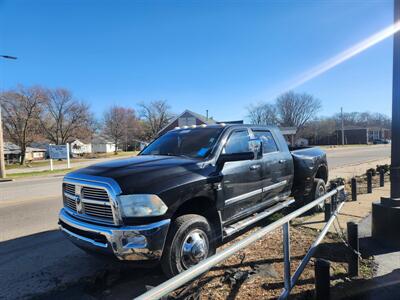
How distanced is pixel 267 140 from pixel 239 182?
1625 mm

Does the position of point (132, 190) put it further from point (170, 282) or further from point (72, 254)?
point (72, 254)

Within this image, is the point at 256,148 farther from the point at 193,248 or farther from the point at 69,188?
the point at 69,188

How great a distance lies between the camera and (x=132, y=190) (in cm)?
334

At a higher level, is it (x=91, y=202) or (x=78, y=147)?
(x=91, y=202)

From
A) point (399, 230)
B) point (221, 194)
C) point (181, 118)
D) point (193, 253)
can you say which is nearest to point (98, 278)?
point (193, 253)

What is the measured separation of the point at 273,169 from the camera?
5.55 meters

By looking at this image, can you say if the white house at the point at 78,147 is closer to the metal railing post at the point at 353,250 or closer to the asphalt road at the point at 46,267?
the asphalt road at the point at 46,267

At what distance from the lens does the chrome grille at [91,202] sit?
11.3ft

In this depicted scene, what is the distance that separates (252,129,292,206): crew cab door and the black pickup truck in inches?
0.9

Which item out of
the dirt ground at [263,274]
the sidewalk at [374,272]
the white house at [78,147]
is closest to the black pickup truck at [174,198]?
the dirt ground at [263,274]

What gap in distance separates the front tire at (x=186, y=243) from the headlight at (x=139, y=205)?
1.13 ft

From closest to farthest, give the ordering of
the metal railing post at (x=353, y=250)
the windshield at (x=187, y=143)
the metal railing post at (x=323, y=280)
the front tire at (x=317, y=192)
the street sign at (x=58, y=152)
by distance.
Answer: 1. the metal railing post at (x=323, y=280)
2. the metal railing post at (x=353, y=250)
3. the windshield at (x=187, y=143)
4. the front tire at (x=317, y=192)
5. the street sign at (x=58, y=152)

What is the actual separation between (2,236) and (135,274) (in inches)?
144

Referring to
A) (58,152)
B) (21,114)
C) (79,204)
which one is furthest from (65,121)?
(79,204)
